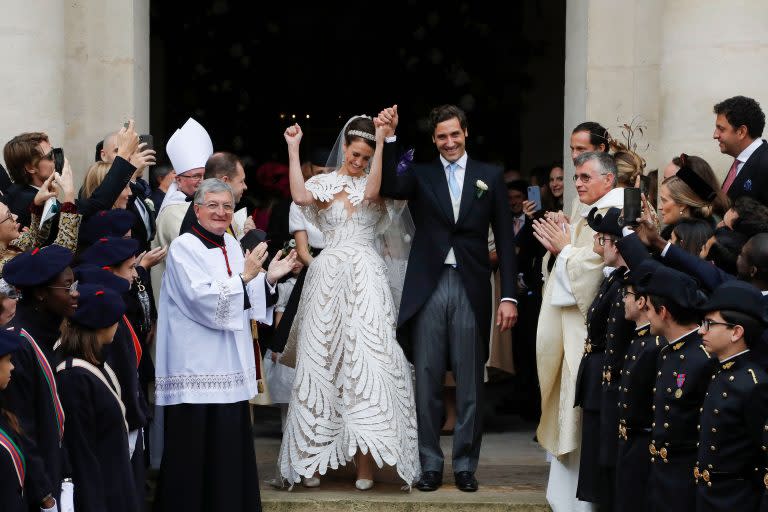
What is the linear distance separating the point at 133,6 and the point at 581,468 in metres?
4.20

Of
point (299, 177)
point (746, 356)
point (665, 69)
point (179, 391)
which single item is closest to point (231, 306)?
point (179, 391)

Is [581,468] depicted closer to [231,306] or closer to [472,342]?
[472,342]

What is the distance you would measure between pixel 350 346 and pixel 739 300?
2785mm

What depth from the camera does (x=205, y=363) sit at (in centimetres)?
656

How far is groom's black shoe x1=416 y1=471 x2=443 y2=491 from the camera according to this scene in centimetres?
717

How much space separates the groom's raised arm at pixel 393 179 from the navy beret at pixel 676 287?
2.12 m

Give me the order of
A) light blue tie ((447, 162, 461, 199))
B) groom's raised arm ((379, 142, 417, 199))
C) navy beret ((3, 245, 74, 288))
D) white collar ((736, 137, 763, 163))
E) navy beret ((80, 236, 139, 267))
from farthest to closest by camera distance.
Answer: light blue tie ((447, 162, 461, 199)), groom's raised arm ((379, 142, 417, 199)), white collar ((736, 137, 763, 163)), navy beret ((80, 236, 139, 267)), navy beret ((3, 245, 74, 288))

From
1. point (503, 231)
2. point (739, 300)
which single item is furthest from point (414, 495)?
point (739, 300)

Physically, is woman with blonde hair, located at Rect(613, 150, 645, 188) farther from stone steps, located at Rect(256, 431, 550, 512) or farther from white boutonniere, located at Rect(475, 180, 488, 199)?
stone steps, located at Rect(256, 431, 550, 512)

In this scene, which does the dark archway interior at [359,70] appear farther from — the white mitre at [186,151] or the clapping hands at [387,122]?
the clapping hands at [387,122]

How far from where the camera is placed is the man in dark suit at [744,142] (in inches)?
256

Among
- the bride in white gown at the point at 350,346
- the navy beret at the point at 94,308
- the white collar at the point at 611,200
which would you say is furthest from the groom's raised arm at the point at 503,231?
the navy beret at the point at 94,308

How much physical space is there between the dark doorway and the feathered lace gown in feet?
19.9

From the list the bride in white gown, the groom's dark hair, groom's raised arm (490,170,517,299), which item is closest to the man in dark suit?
groom's raised arm (490,170,517,299)
